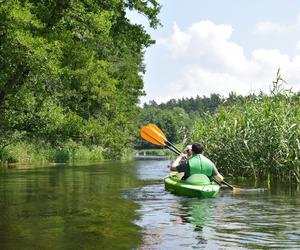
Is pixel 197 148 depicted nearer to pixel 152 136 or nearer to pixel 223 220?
pixel 223 220

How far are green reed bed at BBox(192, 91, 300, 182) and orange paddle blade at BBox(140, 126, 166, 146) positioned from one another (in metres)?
2.00

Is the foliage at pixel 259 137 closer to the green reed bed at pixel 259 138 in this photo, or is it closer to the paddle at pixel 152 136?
the green reed bed at pixel 259 138

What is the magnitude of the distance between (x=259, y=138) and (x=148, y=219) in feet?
24.0

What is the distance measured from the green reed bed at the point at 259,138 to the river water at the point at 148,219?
41.2 inches

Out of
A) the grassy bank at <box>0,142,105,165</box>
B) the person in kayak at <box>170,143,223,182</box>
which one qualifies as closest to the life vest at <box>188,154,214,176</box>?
the person in kayak at <box>170,143,223,182</box>

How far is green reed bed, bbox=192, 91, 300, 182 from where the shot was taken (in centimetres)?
1483

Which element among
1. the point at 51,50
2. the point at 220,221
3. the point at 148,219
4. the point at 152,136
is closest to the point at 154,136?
the point at 152,136

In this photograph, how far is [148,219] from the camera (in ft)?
29.7

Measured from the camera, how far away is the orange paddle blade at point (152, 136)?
16641 millimetres

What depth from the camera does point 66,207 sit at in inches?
422

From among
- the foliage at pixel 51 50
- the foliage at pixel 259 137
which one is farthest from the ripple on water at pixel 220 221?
the foliage at pixel 51 50

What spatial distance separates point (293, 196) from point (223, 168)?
4.96 meters

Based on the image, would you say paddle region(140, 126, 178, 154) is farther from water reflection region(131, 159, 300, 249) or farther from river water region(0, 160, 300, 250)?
water reflection region(131, 159, 300, 249)

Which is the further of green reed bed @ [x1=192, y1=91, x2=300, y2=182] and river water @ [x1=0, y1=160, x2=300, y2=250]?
green reed bed @ [x1=192, y1=91, x2=300, y2=182]
